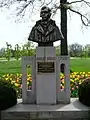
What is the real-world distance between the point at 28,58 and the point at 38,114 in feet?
5.48

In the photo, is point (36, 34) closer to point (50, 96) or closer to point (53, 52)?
point (53, 52)

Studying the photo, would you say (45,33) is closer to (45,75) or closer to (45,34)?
(45,34)

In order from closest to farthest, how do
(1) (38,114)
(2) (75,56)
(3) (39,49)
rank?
(1) (38,114)
(3) (39,49)
(2) (75,56)

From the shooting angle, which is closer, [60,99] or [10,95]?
[10,95]

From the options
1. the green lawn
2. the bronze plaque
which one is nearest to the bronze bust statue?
the bronze plaque

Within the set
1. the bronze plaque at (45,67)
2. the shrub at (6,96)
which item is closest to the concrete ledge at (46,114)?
the shrub at (6,96)

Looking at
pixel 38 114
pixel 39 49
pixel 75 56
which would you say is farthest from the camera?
pixel 75 56

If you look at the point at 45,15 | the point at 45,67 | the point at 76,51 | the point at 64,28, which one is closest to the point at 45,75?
the point at 45,67

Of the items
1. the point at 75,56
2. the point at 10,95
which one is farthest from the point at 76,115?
the point at 75,56

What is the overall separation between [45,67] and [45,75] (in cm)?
22

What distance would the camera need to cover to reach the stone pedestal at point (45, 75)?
9.88m

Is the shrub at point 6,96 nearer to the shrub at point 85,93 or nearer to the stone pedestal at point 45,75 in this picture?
the stone pedestal at point 45,75

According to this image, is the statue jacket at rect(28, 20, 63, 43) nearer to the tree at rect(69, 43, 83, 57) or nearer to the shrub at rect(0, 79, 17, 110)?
the shrub at rect(0, 79, 17, 110)

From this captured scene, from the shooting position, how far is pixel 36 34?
10.0 meters
